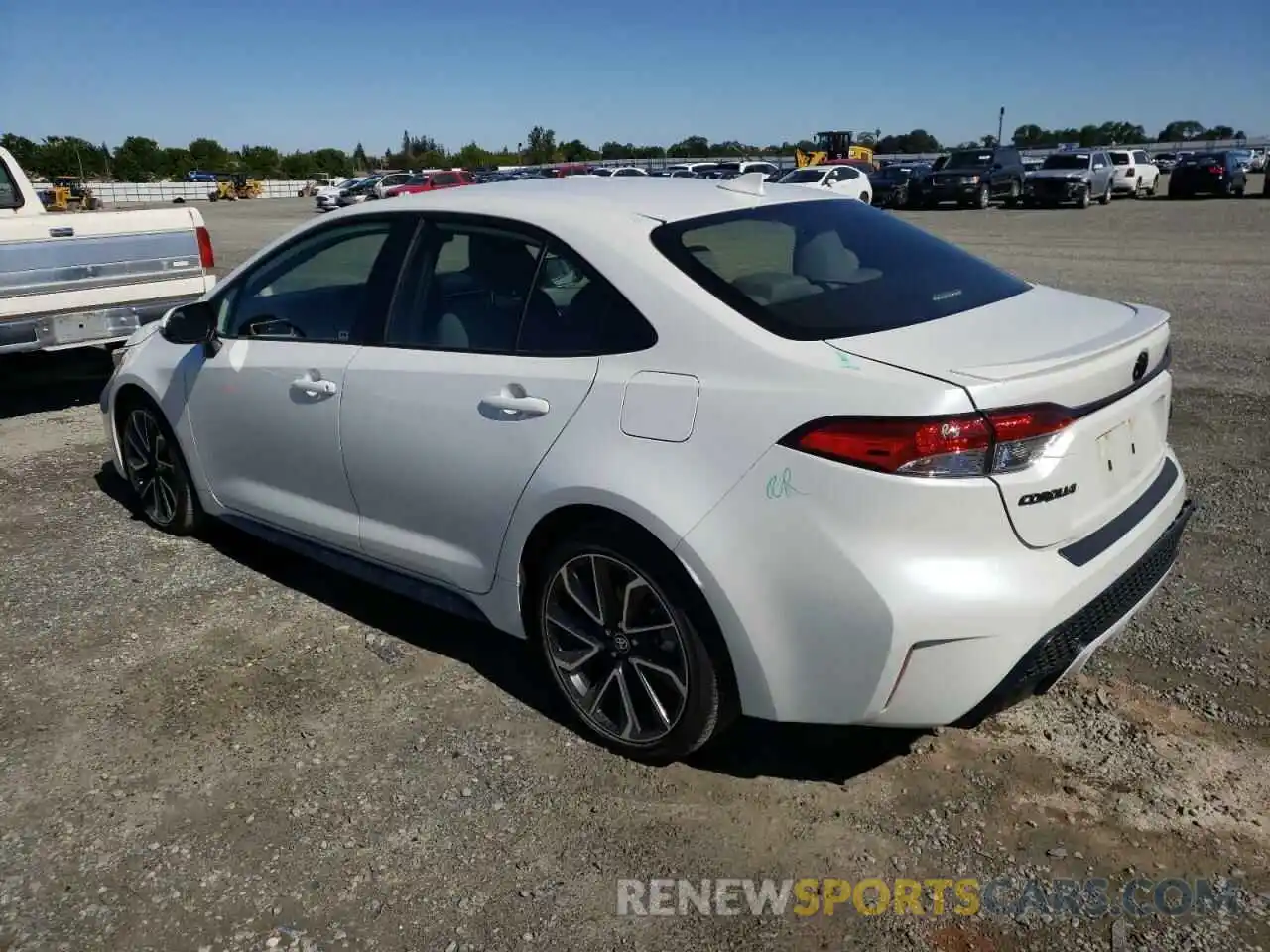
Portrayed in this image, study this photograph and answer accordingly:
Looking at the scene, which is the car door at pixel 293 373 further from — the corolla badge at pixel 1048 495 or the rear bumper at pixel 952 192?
the rear bumper at pixel 952 192

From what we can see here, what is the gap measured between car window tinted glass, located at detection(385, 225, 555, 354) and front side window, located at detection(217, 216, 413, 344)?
16 cm

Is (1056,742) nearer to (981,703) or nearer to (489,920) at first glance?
(981,703)

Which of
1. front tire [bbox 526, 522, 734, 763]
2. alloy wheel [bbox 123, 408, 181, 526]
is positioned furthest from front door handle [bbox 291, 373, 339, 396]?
alloy wheel [bbox 123, 408, 181, 526]

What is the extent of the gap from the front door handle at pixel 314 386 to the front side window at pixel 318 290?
16cm

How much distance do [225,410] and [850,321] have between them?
107 inches

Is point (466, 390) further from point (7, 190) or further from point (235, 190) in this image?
point (235, 190)

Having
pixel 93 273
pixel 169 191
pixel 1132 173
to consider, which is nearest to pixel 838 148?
pixel 1132 173

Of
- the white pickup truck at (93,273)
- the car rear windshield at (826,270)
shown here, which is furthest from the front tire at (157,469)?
the car rear windshield at (826,270)

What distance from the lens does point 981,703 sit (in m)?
2.59

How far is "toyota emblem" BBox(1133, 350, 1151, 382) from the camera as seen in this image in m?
2.86

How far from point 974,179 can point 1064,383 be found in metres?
32.2

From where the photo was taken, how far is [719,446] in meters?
2.69

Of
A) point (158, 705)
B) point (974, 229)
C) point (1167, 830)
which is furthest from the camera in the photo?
point (974, 229)

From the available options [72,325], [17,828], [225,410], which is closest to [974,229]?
[72,325]
